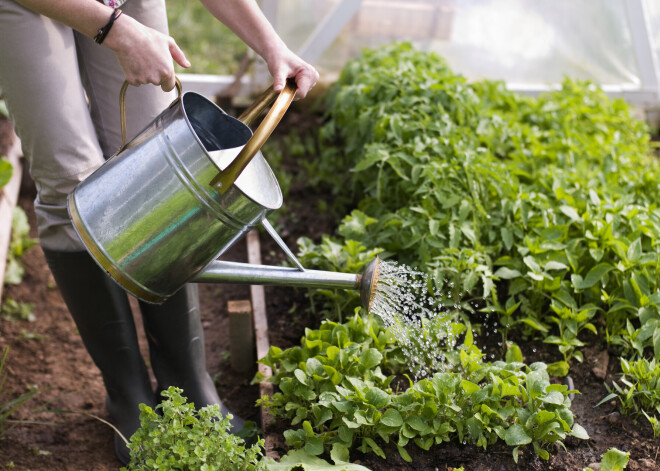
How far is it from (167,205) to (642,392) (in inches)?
51.5

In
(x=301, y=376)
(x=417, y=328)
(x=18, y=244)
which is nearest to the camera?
(x=301, y=376)

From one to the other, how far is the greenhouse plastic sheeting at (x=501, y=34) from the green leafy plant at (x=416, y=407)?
7.53 ft

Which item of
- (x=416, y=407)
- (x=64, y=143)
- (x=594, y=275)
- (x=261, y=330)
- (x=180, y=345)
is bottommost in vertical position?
(x=261, y=330)

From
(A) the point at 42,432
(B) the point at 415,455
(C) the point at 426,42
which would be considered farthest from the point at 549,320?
(C) the point at 426,42

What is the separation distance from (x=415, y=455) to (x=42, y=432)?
1.13m

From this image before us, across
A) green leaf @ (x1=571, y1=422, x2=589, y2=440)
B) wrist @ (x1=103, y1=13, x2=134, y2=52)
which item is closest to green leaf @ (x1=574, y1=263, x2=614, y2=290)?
green leaf @ (x1=571, y1=422, x2=589, y2=440)

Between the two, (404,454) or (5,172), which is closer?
(404,454)

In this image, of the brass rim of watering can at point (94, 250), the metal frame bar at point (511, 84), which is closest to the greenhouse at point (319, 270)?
the brass rim of watering can at point (94, 250)

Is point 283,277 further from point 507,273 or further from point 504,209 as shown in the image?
point 504,209

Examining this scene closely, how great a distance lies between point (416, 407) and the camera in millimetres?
1717

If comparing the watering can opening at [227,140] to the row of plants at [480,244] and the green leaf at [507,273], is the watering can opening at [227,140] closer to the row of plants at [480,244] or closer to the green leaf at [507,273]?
the row of plants at [480,244]

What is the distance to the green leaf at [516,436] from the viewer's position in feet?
5.41

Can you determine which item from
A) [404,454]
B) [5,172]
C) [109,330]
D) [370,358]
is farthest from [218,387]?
[5,172]

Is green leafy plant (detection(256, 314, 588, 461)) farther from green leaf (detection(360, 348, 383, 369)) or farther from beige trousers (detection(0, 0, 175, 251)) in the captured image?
beige trousers (detection(0, 0, 175, 251))
